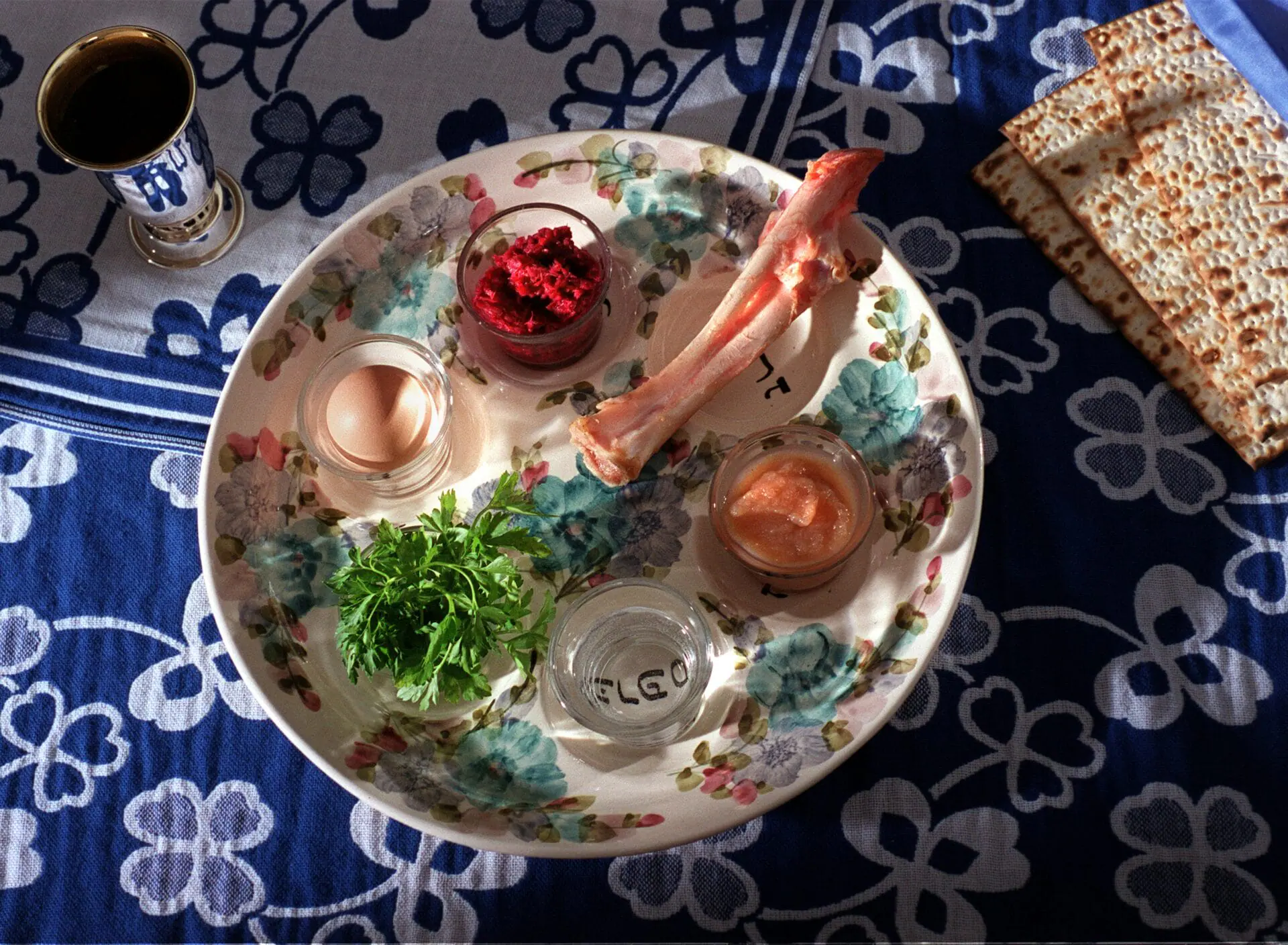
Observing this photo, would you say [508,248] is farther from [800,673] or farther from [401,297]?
[800,673]

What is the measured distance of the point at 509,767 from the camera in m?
0.93

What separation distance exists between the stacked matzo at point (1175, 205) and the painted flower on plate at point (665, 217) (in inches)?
12.4

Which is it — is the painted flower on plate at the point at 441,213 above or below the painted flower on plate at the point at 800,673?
above

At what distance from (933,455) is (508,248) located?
445 millimetres

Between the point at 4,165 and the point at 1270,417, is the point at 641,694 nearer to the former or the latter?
the point at 1270,417

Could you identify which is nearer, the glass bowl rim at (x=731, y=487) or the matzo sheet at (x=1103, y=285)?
the glass bowl rim at (x=731, y=487)

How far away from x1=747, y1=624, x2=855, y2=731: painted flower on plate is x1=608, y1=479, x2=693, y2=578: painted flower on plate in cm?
13

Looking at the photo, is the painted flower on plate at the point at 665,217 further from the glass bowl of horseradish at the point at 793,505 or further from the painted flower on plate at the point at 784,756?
the painted flower on plate at the point at 784,756

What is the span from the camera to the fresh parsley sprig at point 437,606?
2.83ft

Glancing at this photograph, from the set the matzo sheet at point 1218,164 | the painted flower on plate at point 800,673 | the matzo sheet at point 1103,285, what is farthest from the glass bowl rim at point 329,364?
the matzo sheet at point 1218,164

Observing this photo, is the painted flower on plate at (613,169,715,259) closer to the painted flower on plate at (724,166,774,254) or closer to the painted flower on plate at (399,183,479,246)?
the painted flower on plate at (724,166,774,254)

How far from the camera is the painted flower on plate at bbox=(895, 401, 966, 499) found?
0.94m

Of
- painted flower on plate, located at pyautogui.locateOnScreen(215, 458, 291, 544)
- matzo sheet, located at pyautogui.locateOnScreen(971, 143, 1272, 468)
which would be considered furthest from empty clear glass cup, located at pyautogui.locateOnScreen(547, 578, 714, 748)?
matzo sheet, located at pyautogui.locateOnScreen(971, 143, 1272, 468)

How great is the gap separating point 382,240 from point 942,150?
60cm
